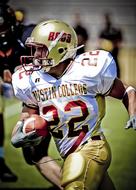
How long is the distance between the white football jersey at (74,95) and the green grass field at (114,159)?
144 cm

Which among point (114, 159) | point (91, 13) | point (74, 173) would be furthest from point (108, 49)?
point (74, 173)

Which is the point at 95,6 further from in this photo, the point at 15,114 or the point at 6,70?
the point at 6,70

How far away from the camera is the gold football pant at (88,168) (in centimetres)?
292

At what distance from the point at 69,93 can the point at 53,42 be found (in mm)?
291

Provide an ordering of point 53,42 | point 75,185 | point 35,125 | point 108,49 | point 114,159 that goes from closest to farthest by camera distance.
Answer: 1. point 75,185
2. point 35,125
3. point 53,42
4. point 114,159
5. point 108,49

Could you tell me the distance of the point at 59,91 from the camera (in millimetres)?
3139

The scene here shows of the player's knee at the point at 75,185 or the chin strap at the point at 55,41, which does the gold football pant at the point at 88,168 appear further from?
the chin strap at the point at 55,41

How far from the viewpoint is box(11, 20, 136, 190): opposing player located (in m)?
3.10

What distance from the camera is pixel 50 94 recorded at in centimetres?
315

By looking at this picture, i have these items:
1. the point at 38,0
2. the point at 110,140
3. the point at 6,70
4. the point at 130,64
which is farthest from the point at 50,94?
the point at 38,0

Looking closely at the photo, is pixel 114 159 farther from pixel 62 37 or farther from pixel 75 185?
pixel 75 185

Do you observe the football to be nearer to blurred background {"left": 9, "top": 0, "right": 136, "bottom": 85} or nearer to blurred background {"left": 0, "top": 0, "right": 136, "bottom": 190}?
blurred background {"left": 0, "top": 0, "right": 136, "bottom": 190}

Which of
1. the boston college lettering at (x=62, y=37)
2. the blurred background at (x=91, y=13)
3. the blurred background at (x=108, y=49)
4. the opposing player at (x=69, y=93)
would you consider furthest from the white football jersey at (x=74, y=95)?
the blurred background at (x=91, y=13)

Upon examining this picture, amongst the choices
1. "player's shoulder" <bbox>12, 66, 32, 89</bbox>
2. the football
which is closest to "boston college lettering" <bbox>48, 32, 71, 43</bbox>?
"player's shoulder" <bbox>12, 66, 32, 89</bbox>
